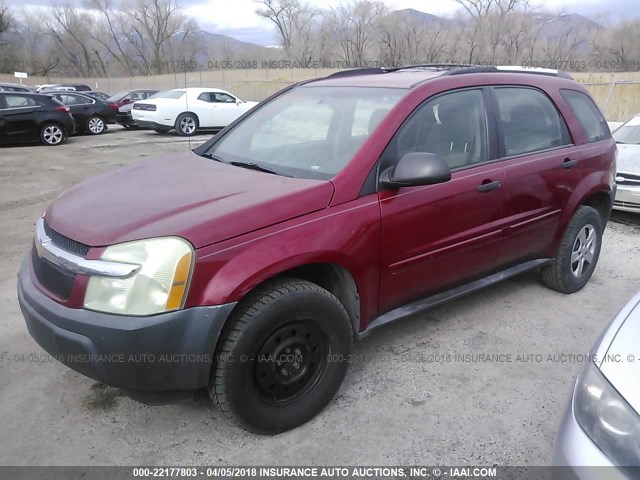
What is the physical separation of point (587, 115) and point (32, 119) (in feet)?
43.4

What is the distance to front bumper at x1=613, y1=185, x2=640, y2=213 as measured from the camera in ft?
21.2

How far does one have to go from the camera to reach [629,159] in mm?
6910

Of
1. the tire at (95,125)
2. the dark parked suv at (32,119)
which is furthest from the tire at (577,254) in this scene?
the tire at (95,125)

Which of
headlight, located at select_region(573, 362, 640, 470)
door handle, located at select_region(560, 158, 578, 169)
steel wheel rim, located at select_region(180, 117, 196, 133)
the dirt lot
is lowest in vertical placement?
the dirt lot

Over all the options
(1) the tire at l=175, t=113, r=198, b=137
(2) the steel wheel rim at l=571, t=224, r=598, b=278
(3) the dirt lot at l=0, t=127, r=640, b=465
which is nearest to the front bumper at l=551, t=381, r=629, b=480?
(3) the dirt lot at l=0, t=127, r=640, b=465

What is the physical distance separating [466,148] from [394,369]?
1.49 m

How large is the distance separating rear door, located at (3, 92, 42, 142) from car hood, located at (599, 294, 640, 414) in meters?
14.5

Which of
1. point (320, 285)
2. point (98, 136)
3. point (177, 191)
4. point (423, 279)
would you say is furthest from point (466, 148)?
point (98, 136)

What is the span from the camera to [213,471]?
238 centimetres

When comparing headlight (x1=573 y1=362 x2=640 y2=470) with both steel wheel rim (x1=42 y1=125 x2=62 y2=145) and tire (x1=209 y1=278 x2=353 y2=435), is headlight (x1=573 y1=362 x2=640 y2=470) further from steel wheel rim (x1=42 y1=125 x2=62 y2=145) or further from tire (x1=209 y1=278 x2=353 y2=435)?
steel wheel rim (x1=42 y1=125 x2=62 y2=145)

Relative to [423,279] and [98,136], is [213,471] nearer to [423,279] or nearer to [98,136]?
[423,279]

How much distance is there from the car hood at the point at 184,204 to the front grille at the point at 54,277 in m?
0.17

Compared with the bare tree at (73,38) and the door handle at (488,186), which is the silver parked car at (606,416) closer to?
the door handle at (488,186)

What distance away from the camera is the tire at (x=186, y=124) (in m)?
16.3
